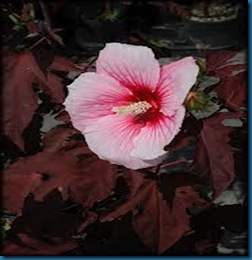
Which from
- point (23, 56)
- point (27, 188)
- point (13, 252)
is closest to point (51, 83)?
point (23, 56)

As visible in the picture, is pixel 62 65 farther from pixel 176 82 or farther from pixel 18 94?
pixel 176 82

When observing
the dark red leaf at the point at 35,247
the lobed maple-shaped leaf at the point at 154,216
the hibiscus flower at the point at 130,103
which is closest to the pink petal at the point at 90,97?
the hibiscus flower at the point at 130,103

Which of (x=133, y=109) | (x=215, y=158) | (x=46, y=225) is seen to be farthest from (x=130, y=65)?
(x=46, y=225)

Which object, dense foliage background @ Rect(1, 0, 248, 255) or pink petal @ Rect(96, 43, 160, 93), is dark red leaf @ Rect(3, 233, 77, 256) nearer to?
dense foliage background @ Rect(1, 0, 248, 255)

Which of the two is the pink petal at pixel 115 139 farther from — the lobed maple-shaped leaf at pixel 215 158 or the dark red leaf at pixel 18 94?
the dark red leaf at pixel 18 94

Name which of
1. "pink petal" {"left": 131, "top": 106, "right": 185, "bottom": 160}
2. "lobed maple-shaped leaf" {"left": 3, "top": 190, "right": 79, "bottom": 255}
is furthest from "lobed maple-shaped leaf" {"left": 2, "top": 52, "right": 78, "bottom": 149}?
"pink petal" {"left": 131, "top": 106, "right": 185, "bottom": 160}
